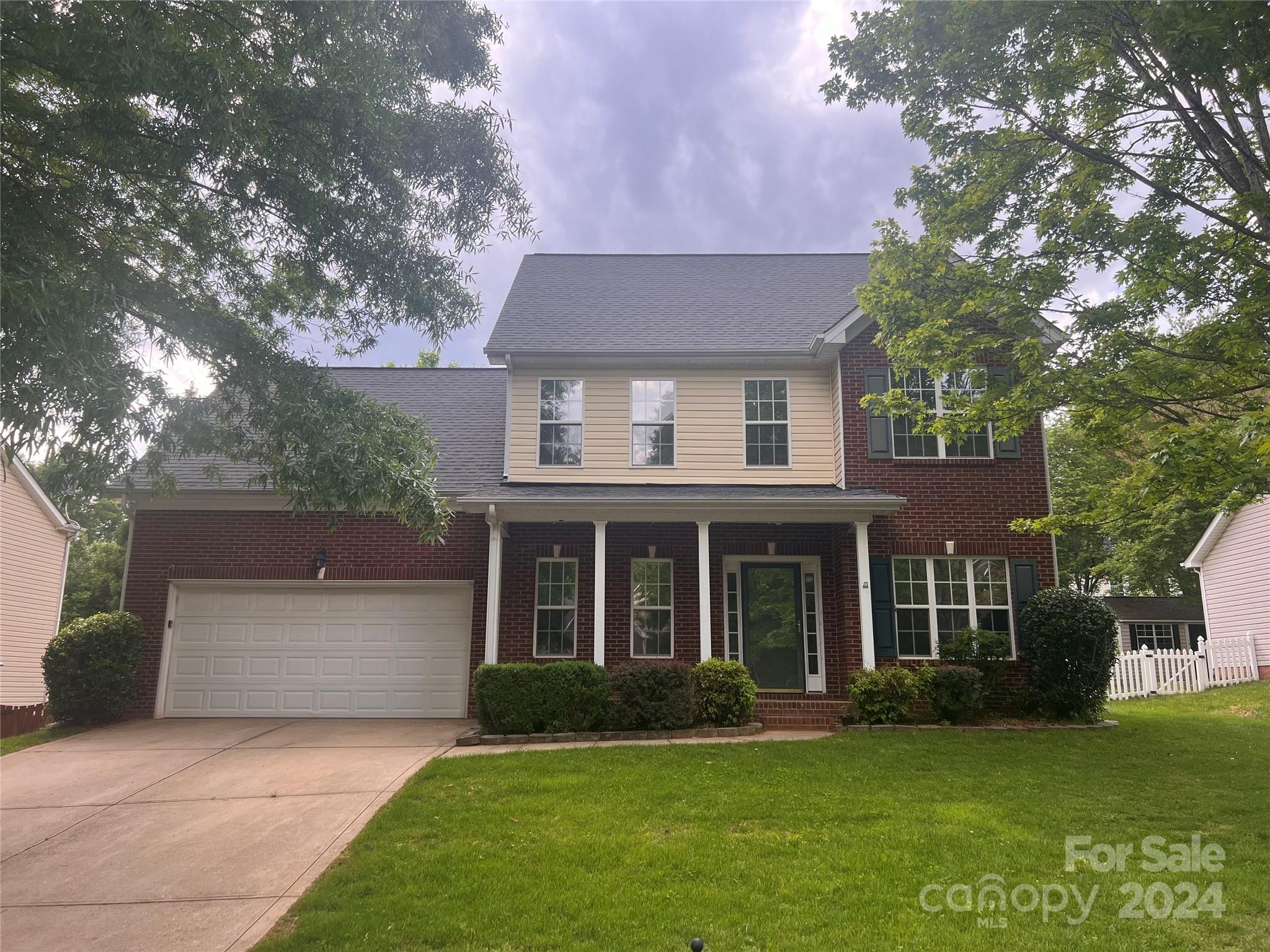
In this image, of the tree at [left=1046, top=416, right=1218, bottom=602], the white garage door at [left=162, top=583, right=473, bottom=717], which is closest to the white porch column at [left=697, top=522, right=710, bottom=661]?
the white garage door at [left=162, top=583, right=473, bottom=717]

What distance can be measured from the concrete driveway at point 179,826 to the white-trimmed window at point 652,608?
3.25m

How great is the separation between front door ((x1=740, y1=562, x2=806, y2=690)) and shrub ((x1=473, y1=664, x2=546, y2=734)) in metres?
3.89

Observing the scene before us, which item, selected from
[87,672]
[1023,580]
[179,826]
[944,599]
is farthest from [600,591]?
[87,672]

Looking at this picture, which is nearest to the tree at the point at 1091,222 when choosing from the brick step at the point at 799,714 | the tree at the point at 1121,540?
the brick step at the point at 799,714

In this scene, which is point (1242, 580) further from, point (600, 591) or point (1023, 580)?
point (600, 591)

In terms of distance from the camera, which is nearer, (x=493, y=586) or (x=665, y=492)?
(x=493, y=586)

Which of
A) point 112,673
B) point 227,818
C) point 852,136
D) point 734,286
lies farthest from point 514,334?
point 227,818

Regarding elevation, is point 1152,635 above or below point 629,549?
below

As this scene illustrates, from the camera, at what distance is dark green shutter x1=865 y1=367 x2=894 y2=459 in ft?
41.5

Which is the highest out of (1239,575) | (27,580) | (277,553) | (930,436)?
(930,436)

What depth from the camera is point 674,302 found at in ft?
50.3

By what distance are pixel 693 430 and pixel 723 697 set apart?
4.68 metres

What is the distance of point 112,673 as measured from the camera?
1190 centimetres

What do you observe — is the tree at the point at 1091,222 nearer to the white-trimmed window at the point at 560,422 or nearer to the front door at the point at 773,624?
the front door at the point at 773,624
